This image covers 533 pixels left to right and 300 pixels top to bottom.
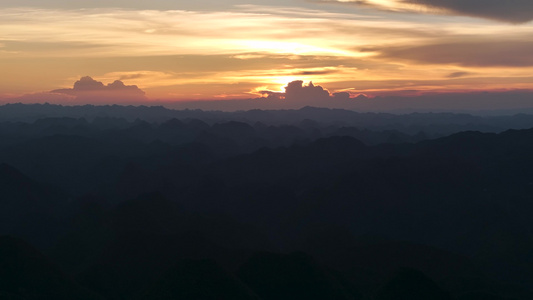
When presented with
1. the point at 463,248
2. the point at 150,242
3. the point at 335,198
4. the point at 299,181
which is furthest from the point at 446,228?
the point at 150,242

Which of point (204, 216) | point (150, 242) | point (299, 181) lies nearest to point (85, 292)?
point (150, 242)

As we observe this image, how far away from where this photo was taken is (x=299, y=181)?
607ft

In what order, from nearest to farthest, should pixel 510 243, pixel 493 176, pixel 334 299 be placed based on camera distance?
pixel 334 299, pixel 510 243, pixel 493 176

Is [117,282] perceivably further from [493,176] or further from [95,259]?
[493,176]

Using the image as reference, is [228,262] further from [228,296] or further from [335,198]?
[335,198]

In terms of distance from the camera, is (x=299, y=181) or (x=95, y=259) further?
(x=299, y=181)

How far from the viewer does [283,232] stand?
131000mm

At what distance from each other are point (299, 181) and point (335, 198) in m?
37.0

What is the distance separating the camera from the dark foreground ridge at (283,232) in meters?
69.4

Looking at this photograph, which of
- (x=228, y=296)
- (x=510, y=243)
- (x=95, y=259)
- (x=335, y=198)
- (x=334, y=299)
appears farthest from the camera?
(x=335, y=198)

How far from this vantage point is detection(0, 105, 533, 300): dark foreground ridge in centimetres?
6944

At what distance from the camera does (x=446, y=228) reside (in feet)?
433

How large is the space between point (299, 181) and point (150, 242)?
98.6 metres

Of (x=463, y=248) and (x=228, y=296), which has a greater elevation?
(x=228, y=296)
